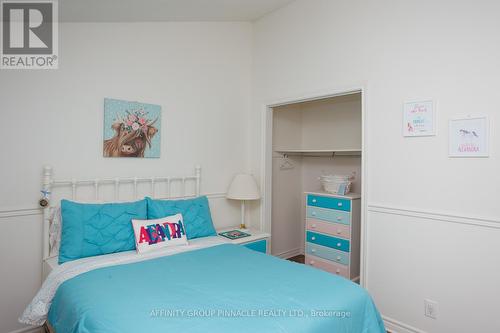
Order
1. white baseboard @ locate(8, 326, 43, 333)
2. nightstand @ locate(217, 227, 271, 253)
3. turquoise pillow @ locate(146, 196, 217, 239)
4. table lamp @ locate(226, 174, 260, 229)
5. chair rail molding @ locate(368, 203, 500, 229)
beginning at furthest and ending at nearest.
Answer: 1. table lamp @ locate(226, 174, 260, 229)
2. nightstand @ locate(217, 227, 271, 253)
3. turquoise pillow @ locate(146, 196, 217, 239)
4. white baseboard @ locate(8, 326, 43, 333)
5. chair rail molding @ locate(368, 203, 500, 229)

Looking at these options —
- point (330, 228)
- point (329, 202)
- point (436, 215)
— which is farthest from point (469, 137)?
point (330, 228)

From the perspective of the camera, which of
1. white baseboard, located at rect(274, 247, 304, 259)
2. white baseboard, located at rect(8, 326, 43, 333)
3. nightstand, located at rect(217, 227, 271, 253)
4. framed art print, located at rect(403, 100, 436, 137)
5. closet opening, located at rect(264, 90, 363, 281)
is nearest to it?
framed art print, located at rect(403, 100, 436, 137)

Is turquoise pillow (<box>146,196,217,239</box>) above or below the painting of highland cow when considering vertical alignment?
below

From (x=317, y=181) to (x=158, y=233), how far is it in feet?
8.20

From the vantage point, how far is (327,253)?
332 cm

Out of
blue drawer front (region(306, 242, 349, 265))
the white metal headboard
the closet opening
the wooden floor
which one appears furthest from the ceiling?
the wooden floor

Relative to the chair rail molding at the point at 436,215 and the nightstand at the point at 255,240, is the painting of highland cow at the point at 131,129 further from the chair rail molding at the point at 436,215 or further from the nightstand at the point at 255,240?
the chair rail molding at the point at 436,215

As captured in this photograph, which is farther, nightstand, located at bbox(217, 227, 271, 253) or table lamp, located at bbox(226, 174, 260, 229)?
table lamp, located at bbox(226, 174, 260, 229)

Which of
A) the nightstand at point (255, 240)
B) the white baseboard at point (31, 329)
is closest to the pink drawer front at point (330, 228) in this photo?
the nightstand at point (255, 240)

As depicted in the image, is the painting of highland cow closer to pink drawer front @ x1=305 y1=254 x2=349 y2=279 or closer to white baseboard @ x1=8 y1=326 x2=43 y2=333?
white baseboard @ x1=8 y1=326 x2=43 y2=333

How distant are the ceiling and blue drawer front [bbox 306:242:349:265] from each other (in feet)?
Result: 8.94

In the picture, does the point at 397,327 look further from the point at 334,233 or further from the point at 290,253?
the point at 290,253

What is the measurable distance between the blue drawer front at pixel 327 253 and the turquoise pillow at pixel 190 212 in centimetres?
121

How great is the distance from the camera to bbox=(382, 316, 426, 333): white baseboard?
232 centimetres
